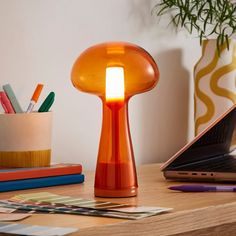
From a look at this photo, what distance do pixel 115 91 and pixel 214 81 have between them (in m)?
0.67

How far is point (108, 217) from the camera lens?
82 cm

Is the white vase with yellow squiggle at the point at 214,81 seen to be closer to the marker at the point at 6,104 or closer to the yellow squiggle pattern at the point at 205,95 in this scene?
the yellow squiggle pattern at the point at 205,95

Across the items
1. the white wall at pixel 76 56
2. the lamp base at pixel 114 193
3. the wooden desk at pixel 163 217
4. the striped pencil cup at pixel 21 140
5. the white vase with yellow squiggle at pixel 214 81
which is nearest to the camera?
the wooden desk at pixel 163 217

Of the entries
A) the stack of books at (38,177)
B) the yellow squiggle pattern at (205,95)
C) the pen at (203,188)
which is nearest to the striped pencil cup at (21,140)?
the stack of books at (38,177)

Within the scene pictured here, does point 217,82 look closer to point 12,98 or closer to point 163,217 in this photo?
point 12,98

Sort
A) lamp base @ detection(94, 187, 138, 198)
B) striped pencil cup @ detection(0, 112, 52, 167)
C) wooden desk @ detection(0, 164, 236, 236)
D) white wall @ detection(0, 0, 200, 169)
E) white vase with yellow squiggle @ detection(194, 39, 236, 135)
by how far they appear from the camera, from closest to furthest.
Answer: wooden desk @ detection(0, 164, 236, 236) → lamp base @ detection(94, 187, 138, 198) → striped pencil cup @ detection(0, 112, 52, 167) → white wall @ detection(0, 0, 200, 169) → white vase with yellow squiggle @ detection(194, 39, 236, 135)

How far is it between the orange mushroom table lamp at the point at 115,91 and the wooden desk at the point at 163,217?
0.12 ft

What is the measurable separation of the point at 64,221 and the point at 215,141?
0.67 m

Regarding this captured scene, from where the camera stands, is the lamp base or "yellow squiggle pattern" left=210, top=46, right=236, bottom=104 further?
"yellow squiggle pattern" left=210, top=46, right=236, bottom=104

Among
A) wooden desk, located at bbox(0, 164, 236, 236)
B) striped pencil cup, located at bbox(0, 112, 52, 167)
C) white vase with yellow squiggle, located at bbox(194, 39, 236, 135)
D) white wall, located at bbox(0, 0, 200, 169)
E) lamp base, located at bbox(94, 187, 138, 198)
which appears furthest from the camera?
white vase with yellow squiggle, located at bbox(194, 39, 236, 135)

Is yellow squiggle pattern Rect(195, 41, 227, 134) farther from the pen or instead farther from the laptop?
the pen

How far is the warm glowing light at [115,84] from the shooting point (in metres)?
1.05

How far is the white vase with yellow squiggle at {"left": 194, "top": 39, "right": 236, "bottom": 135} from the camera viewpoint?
1677 millimetres

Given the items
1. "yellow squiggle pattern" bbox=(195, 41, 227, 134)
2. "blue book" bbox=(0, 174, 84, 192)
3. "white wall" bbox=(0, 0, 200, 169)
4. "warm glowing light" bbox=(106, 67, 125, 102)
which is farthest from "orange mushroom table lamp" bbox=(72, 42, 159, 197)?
"yellow squiggle pattern" bbox=(195, 41, 227, 134)
